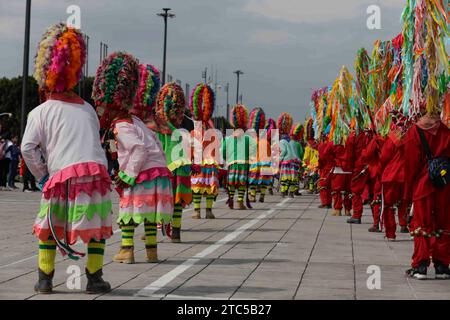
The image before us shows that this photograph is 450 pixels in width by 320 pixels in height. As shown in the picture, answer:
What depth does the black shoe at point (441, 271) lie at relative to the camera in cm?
995

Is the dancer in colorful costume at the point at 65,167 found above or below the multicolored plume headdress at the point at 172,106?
below

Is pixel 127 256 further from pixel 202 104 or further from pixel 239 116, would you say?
pixel 239 116

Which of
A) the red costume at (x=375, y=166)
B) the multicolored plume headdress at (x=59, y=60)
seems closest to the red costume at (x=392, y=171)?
the red costume at (x=375, y=166)

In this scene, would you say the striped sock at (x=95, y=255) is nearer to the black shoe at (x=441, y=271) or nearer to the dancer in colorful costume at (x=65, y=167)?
the dancer in colorful costume at (x=65, y=167)

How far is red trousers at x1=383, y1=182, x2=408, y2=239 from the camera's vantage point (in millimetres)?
13380

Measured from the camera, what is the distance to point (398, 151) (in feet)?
Result: 43.6

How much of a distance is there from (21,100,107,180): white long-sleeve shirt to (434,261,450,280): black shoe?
3939 millimetres

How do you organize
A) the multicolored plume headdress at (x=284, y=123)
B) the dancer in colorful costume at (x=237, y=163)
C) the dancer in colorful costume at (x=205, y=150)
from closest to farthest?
the dancer in colorful costume at (x=205, y=150)
the dancer in colorful costume at (x=237, y=163)
the multicolored plume headdress at (x=284, y=123)

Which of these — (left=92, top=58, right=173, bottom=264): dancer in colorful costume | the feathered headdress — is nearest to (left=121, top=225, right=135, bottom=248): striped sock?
(left=92, top=58, right=173, bottom=264): dancer in colorful costume

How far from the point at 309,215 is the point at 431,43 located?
8.58 meters

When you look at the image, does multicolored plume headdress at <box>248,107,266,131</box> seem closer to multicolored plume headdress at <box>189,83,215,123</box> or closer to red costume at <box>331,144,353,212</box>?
red costume at <box>331,144,353,212</box>

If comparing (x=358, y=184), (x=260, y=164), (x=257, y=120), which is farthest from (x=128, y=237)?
(x=257, y=120)

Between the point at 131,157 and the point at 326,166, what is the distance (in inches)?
502

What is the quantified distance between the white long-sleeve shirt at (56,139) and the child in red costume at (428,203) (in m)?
3.67
